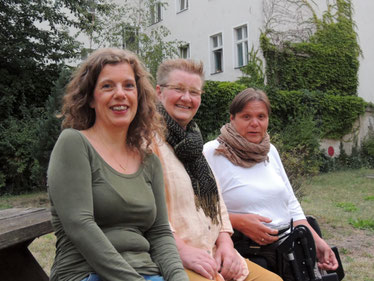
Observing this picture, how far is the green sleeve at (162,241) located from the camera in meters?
2.02

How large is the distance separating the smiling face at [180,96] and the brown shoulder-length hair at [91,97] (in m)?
0.43

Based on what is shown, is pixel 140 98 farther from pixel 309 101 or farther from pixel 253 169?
pixel 309 101

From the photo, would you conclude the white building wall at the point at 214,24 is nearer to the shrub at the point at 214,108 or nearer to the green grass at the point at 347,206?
the shrub at the point at 214,108

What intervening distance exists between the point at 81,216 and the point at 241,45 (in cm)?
1733

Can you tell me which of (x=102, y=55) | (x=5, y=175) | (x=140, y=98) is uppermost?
(x=102, y=55)

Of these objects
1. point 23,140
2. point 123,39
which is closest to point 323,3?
point 123,39

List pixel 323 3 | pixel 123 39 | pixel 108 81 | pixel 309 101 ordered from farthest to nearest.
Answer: pixel 323 3 < pixel 309 101 < pixel 123 39 < pixel 108 81

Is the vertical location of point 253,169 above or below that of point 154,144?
below

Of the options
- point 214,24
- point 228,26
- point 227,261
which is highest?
point 214,24

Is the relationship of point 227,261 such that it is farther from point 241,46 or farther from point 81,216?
point 241,46

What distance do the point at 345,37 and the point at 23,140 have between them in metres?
14.5

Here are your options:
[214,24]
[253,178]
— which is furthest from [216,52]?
[253,178]

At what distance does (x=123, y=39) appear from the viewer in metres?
14.5

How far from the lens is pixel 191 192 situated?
8.25ft
